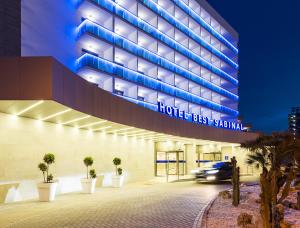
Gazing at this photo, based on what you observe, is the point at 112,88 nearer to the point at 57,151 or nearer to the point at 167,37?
the point at 167,37

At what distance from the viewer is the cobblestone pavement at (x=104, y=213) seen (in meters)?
12.3

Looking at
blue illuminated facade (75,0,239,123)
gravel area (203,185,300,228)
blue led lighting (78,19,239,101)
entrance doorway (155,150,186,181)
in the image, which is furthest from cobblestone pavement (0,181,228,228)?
blue led lighting (78,19,239,101)

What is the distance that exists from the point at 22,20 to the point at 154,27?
26.9m

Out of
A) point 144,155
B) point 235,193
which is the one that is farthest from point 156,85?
point 235,193

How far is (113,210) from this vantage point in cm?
1522

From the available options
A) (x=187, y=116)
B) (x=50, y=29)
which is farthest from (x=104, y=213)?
(x=187, y=116)

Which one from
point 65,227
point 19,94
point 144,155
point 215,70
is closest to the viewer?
point 65,227

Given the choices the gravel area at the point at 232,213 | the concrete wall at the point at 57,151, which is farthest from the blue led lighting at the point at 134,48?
the gravel area at the point at 232,213

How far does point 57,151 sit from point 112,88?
24035 millimetres

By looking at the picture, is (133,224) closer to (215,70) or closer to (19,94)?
(19,94)

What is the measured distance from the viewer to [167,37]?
61.4 m

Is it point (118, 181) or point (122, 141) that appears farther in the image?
point (122, 141)

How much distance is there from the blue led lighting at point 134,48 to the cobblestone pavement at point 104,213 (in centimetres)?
2650

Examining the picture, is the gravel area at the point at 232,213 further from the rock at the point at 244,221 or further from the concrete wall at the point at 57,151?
the concrete wall at the point at 57,151
